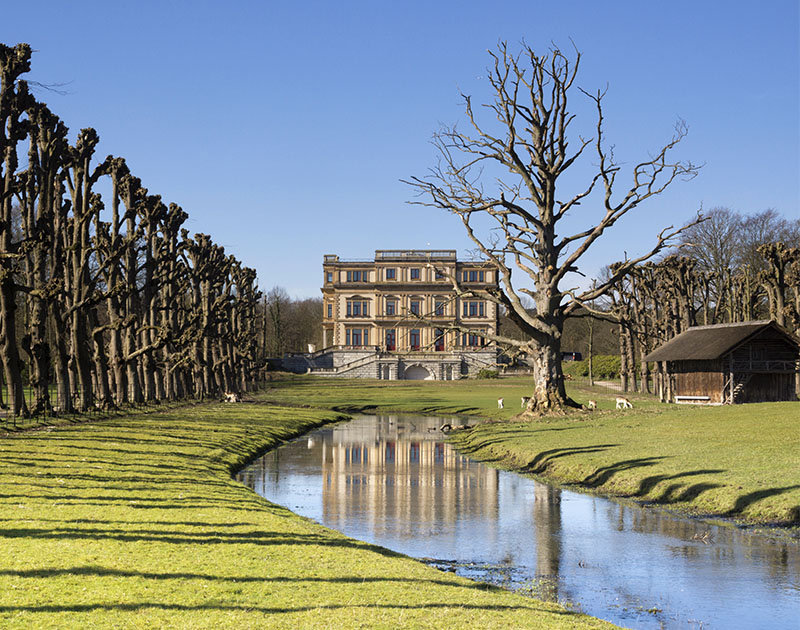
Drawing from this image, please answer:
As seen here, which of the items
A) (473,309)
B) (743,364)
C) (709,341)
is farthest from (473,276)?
(743,364)

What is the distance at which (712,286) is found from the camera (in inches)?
3194

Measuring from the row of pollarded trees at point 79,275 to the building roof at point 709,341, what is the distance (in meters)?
28.8

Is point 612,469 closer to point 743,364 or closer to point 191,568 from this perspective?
point 191,568

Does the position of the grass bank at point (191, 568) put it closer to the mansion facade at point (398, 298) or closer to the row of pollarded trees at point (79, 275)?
the row of pollarded trees at point (79, 275)

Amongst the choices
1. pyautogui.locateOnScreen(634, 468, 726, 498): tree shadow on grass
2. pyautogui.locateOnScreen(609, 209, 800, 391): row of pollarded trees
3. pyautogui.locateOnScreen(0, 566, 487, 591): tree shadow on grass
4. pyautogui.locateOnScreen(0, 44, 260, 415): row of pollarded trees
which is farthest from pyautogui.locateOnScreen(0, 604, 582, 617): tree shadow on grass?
pyautogui.locateOnScreen(609, 209, 800, 391): row of pollarded trees

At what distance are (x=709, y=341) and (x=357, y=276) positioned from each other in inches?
3488

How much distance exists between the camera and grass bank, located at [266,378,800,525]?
63.5 feet

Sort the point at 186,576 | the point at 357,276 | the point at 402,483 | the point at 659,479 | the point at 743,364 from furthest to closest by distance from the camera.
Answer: the point at 357,276, the point at 743,364, the point at 402,483, the point at 659,479, the point at 186,576

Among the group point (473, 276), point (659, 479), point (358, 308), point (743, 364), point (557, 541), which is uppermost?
point (473, 276)

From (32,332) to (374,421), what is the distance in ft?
77.7

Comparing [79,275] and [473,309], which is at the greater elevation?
[473,309]

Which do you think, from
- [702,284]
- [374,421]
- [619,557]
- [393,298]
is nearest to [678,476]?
[619,557]

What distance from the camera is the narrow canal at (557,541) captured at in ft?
39.4

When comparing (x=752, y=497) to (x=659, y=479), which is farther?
(x=659, y=479)
